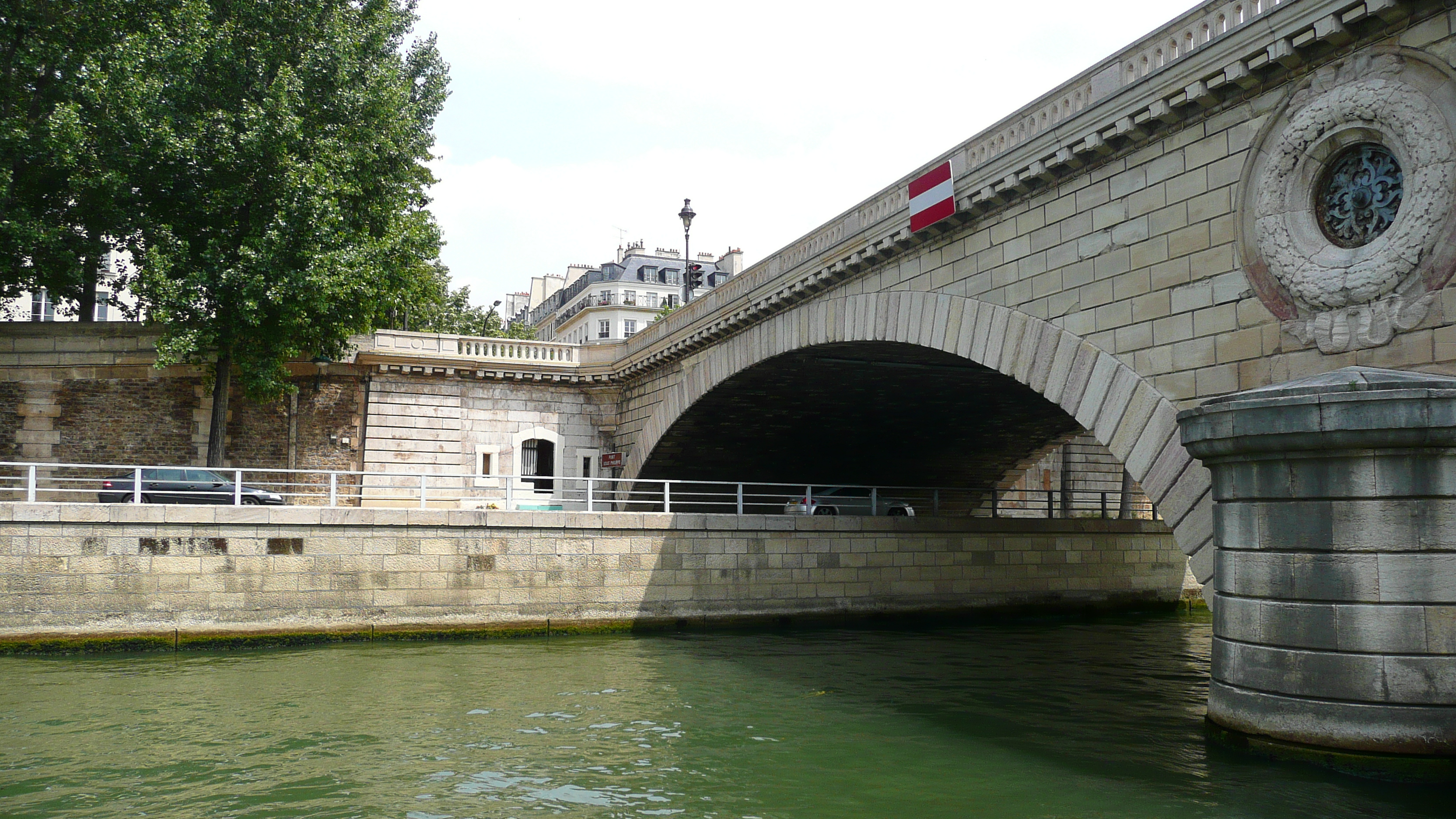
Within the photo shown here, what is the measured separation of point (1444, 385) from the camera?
9055 millimetres

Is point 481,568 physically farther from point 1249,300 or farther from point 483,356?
point 1249,300

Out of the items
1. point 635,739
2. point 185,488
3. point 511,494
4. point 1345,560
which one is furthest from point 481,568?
point 1345,560

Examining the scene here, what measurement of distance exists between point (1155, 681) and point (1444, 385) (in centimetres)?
802

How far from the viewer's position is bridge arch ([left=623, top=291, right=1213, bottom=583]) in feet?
39.5

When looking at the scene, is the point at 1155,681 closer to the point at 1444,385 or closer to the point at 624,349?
the point at 1444,385

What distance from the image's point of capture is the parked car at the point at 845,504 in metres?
26.0

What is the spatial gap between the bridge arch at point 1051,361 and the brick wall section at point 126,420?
51.4ft

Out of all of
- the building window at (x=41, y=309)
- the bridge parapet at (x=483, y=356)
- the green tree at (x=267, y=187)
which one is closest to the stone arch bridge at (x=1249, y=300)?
the green tree at (x=267, y=187)

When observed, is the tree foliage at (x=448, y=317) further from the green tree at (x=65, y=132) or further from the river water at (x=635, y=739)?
the river water at (x=635, y=739)

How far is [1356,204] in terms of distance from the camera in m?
10.7

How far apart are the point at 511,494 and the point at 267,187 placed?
9.35 meters

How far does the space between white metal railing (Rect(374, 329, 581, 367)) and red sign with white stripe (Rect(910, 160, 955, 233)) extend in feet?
58.2

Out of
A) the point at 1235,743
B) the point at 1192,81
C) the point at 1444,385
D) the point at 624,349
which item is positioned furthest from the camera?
the point at 624,349

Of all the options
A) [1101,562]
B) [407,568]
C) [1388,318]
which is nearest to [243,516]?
[407,568]
